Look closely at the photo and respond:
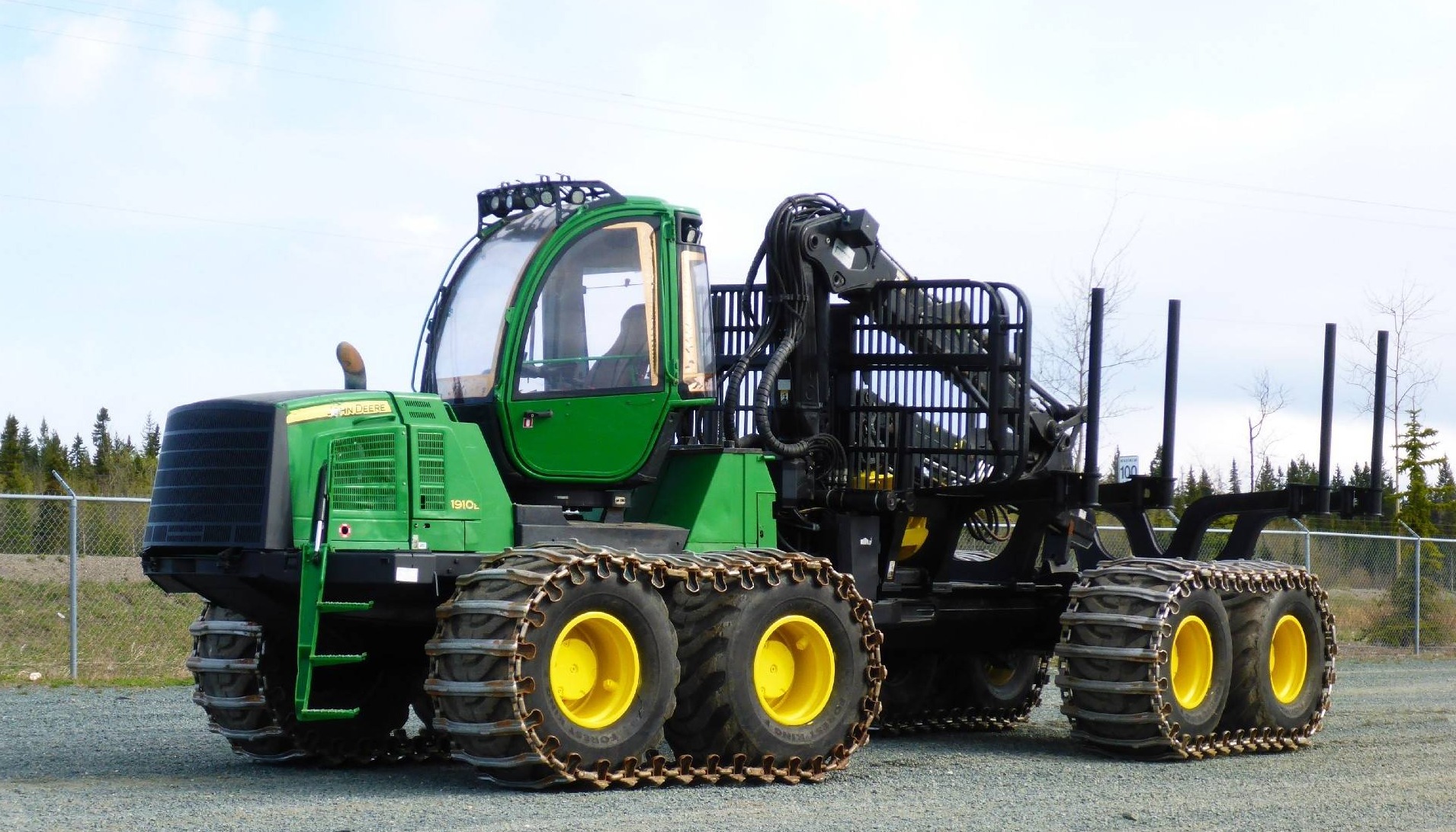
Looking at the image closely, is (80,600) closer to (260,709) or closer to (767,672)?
(260,709)

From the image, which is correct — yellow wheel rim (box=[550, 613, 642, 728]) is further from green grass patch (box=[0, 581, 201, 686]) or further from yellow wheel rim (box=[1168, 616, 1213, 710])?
green grass patch (box=[0, 581, 201, 686])

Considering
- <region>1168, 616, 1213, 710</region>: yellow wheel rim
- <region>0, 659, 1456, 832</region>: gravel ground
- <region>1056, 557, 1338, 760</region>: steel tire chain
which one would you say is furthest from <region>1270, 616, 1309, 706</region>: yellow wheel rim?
<region>1168, 616, 1213, 710</region>: yellow wheel rim

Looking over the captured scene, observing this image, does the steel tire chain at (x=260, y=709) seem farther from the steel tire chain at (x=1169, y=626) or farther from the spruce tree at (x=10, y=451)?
the spruce tree at (x=10, y=451)

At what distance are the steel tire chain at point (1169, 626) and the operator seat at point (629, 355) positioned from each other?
3.29 meters

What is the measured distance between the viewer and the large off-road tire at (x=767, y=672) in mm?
9086

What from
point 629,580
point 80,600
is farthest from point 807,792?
point 80,600

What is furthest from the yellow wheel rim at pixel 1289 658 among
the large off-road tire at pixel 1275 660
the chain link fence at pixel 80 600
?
the chain link fence at pixel 80 600

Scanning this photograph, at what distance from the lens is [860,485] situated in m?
11.8

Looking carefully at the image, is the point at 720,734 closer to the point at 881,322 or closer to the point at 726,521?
the point at 726,521

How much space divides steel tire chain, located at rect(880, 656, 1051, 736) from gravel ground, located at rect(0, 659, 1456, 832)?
43cm

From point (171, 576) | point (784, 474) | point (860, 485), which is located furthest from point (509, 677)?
point (860, 485)

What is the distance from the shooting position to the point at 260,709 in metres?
9.80

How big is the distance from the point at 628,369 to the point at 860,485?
2555mm

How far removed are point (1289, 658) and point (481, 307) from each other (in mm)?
6400
